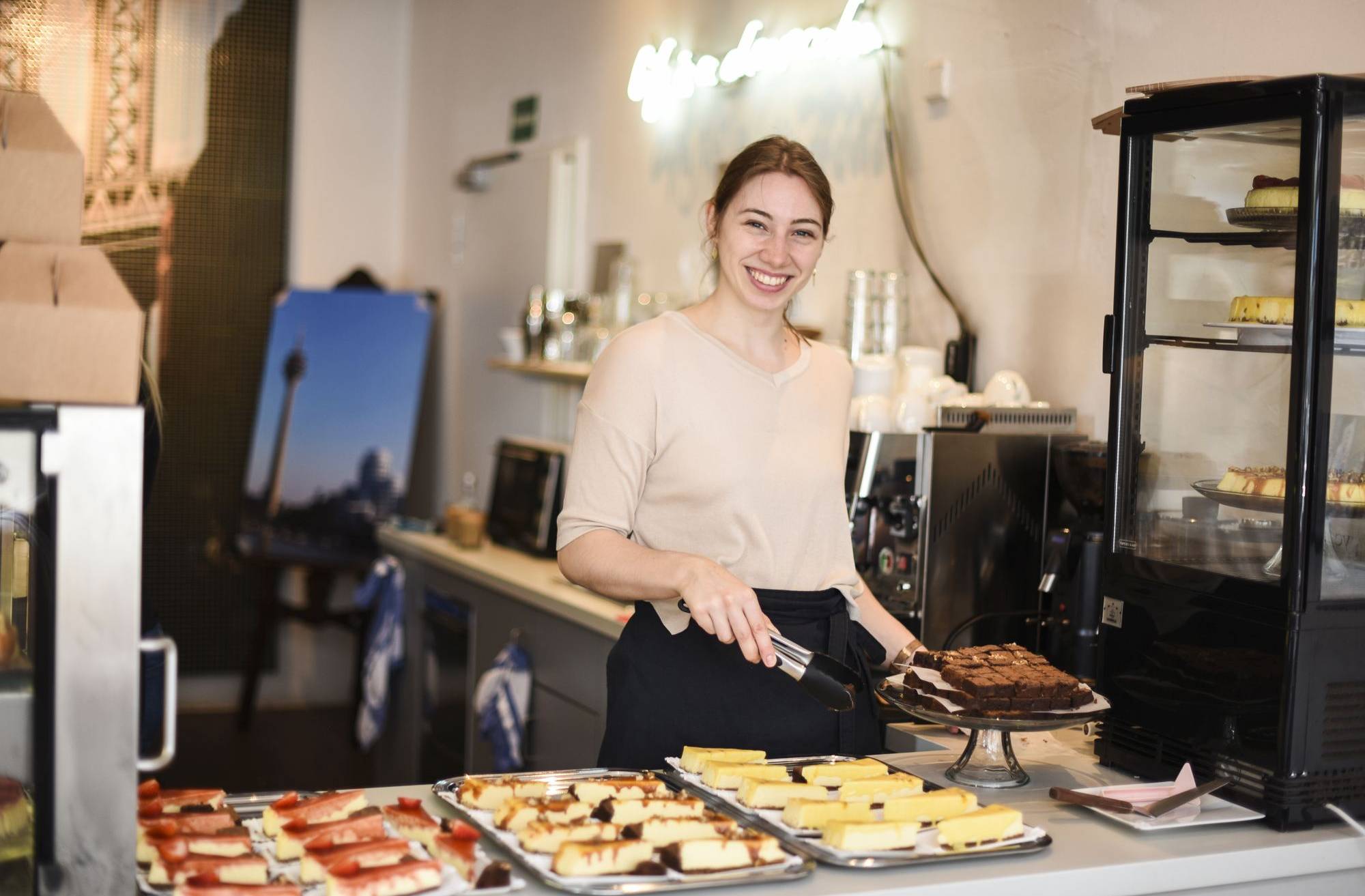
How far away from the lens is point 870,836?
4.98 feet

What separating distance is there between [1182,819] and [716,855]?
26.6 inches

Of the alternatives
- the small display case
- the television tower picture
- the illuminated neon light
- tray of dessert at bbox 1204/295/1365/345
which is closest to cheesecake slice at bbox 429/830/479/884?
the small display case

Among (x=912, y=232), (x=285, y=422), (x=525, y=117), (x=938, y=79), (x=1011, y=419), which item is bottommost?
(x=285, y=422)

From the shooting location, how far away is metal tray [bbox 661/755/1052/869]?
149cm

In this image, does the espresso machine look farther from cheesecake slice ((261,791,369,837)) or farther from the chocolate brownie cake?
cheesecake slice ((261,791,369,837))

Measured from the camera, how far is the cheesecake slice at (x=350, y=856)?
1.39 metres

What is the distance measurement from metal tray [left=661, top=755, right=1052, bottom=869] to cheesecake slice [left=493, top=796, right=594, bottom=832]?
0.17 m

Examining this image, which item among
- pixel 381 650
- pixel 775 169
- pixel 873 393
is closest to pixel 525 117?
pixel 381 650

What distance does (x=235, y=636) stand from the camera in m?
6.16

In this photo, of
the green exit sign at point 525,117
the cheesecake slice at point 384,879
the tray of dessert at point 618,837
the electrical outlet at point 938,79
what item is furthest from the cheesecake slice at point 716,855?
the green exit sign at point 525,117

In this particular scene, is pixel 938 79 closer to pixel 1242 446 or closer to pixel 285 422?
pixel 1242 446

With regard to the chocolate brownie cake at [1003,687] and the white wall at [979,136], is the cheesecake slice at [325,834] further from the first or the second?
the white wall at [979,136]

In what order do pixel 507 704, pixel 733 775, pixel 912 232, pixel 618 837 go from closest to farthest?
1. pixel 618 837
2. pixel 733 775
3. pixel 912 232
4. pixel 507 704

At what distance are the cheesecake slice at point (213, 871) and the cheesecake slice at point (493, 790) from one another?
288 mm
